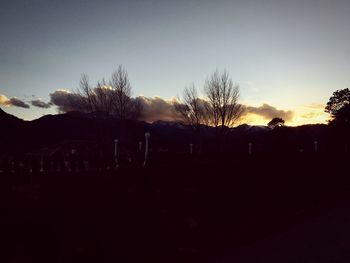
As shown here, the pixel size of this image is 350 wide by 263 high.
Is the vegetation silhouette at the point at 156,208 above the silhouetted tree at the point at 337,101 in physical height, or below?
below

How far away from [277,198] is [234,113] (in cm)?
2758

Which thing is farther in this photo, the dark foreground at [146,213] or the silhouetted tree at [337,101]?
the silhouetted tree at [337,101]

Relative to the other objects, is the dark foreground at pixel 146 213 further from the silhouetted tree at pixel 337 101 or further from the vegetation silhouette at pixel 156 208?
the silhouetted tree at pixel 337 101

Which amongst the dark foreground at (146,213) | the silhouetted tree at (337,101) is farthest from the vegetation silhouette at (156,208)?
the silhouetted tree at (337,101)

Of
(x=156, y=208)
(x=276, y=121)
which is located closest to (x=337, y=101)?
(x=276, y=121)

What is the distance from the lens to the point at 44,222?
2.80 metres

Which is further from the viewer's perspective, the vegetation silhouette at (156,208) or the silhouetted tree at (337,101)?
the silhouetted tree at (337,101)

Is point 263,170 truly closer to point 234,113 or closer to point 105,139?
point 234,113

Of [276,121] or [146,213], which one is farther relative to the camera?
[276,121]

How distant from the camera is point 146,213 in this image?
3580 mm

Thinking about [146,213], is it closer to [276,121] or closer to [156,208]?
[156,208]

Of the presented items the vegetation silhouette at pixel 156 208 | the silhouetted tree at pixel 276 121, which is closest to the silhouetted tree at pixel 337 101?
the silhouetted tree at pixel 276 121

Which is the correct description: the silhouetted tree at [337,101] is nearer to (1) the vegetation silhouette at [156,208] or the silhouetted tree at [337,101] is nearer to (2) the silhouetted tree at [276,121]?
(2) the silhouetted tree at [276,121]

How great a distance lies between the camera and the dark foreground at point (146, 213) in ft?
9.13
